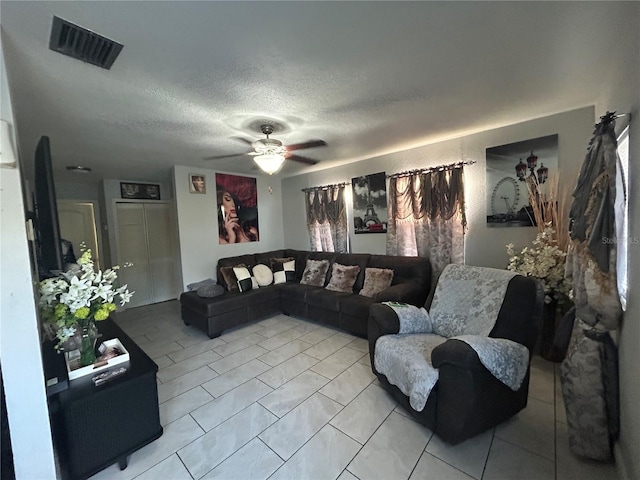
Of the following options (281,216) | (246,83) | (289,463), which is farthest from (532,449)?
(281,216)

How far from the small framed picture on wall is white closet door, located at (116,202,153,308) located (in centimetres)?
162

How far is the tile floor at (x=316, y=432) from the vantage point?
1.47 metres

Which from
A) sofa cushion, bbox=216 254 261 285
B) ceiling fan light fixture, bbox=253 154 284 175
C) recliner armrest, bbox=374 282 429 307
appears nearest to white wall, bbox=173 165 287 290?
sofa cushion, bbox=216 254 261 285

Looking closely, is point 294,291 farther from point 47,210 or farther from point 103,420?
point 47,210

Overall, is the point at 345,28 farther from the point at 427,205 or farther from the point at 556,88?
the point at 427,205

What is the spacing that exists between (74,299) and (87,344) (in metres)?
0.36

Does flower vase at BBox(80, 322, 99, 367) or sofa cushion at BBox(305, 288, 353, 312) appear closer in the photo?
flower vase at BBox(80, 322, 99, 367)

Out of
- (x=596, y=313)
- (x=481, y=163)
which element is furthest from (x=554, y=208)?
(x=596, y=313)

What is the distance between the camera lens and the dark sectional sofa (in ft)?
10.4

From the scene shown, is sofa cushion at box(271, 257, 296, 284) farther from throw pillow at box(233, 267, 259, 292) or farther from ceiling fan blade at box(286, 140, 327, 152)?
ceiling fan blade at box(286, 140, 327, 152)

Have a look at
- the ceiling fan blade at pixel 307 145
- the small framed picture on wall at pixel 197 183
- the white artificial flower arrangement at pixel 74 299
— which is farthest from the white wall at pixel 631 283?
the small framed picture on wall at pixel 197 183

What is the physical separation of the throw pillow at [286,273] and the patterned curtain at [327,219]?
540 mm

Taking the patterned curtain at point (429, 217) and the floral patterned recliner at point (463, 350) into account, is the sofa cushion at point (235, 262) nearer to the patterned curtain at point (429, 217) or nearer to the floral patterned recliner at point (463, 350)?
the patterned curtain at point (429, 217)

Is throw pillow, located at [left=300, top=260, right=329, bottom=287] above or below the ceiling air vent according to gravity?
below
